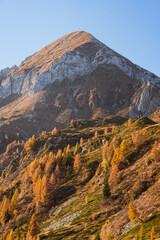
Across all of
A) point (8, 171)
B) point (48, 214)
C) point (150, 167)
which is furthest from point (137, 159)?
point (8, 171)

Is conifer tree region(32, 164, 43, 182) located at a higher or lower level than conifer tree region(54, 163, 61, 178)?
higher

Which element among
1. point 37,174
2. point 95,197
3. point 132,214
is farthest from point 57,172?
point 132,214

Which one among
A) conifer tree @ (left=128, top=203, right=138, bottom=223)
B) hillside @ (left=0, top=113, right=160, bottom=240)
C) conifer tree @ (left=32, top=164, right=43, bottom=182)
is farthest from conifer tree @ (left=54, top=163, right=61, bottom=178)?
conifer tree @ (left=128, top=203, right=138, bottom=223)

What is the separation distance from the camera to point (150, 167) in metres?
72.2

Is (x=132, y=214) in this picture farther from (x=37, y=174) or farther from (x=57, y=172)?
(x=37, y=174)

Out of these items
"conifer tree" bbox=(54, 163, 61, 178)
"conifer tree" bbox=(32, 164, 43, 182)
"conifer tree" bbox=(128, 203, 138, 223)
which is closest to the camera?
"conifer tree" bbox=(128, 203, 138, 223)

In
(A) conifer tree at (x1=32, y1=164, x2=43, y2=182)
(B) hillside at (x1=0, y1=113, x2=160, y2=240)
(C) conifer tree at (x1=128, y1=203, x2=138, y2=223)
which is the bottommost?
(B) hillside at (x1=0, y1=113, x2=160, y2=240)

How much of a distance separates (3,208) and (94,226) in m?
76.5

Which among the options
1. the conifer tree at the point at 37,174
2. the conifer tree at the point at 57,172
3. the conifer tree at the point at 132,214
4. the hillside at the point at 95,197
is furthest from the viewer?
the conifer tree at the point at 37,174

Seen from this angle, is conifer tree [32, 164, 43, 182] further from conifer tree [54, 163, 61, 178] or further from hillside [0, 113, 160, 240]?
conifer tree [54, 163, 61, 178]

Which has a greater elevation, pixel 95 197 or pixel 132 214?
pixel 132 214

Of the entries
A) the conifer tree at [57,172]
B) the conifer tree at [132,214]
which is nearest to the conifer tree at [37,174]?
the conifer tree at [57,172]

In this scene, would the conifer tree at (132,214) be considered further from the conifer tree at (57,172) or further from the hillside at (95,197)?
the conifer tree at (57,172)

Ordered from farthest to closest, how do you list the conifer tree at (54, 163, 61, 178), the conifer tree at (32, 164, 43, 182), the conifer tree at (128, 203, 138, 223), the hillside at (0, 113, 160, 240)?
the conifer tree at (32, 164, 43, 182), the conifer tree at (54, 163, 61, 178), the hillside at (0, 113, 160, 240), the conifer tree at (128, 203, 138, 223)
